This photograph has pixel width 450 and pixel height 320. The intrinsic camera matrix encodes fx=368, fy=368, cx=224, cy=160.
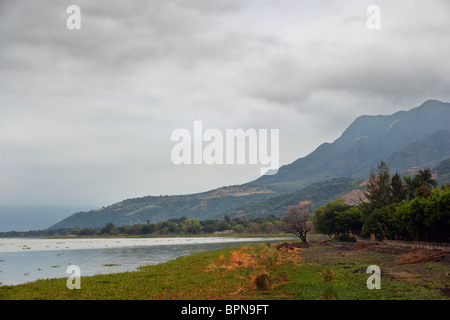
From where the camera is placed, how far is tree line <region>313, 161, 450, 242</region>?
68.8 meters

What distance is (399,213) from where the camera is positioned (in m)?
81.2

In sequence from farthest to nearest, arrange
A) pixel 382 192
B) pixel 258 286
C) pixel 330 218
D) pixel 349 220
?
1. pixel 330 218
2. pixel 349 220
3. pixel 382 192
4. pixel 258 286

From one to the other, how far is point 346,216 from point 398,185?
1910 cm

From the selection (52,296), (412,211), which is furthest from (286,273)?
(412,211)

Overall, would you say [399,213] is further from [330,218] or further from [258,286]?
[258,286]

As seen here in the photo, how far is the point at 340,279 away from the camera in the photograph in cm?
3934

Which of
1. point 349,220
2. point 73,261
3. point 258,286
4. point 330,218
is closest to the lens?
point 258,286

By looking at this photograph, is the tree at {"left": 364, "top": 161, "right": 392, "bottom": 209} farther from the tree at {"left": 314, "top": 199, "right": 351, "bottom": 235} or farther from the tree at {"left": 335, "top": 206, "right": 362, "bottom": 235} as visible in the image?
the tree at {"left": 314, "top": 199, "right": 351, "bottom": 235}

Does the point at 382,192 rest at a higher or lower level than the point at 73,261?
higher

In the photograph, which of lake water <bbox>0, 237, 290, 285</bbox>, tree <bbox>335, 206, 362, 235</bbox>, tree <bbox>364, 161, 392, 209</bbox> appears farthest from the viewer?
tree <bbox>335, 206, 362, 235</bbox>

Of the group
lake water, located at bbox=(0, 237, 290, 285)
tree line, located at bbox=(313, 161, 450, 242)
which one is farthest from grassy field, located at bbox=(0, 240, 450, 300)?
tree line, located at bbox=(313, 161, 450, 242)

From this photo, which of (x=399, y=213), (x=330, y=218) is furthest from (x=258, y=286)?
(x=330, y=218)
